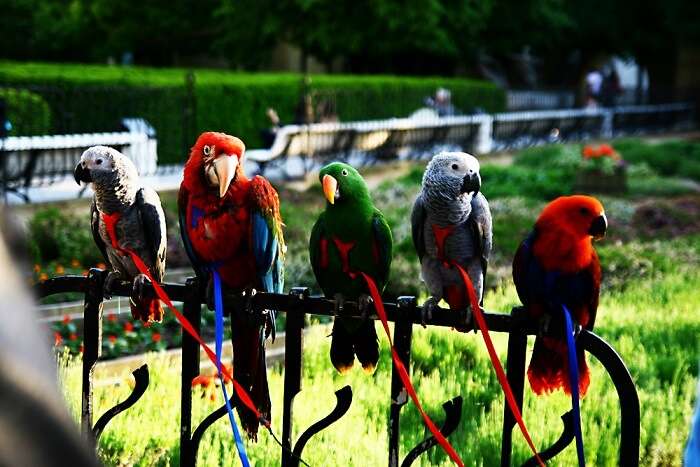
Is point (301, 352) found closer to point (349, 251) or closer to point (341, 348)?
point (341, 348)

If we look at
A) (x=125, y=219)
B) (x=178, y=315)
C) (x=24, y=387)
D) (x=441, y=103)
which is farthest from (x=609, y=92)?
(x=24, y=387)

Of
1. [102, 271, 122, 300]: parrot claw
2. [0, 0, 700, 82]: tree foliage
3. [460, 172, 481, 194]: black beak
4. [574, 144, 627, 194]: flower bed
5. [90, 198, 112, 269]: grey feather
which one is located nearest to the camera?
[460, 172, 481, 194]: black beak

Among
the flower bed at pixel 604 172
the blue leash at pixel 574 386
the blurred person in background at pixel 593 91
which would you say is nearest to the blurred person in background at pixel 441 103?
the blurred person in background at pixel 593 91

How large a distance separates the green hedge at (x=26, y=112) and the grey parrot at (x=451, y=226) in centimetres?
1195

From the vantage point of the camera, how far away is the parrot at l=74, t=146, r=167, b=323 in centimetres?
304

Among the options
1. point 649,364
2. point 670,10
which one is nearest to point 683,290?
point 649,364

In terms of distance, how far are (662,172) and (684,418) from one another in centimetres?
1552

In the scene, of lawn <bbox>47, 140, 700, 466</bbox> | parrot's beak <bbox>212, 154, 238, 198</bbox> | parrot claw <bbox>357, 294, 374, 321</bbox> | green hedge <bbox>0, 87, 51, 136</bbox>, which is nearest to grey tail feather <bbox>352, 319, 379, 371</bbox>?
parrot claw <bbox>357, 294, 374, 321</bbox>

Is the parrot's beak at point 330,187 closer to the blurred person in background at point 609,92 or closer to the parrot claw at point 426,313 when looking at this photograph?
the parrot claw at point 426,313

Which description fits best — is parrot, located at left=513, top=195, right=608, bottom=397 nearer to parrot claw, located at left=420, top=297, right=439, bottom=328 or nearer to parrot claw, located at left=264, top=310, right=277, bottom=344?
parrot claw, located at left=420, top=297, right=439, bottom=328

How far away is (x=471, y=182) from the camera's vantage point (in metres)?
2.76

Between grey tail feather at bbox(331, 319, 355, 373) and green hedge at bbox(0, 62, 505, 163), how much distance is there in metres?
11.8

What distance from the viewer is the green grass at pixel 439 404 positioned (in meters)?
3.97

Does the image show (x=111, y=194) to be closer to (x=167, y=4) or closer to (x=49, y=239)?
(x=49, y=239)
